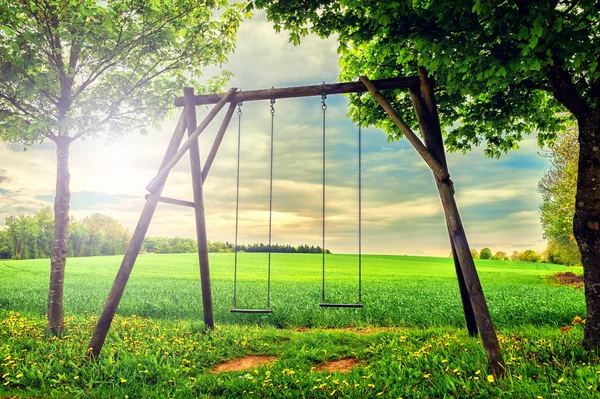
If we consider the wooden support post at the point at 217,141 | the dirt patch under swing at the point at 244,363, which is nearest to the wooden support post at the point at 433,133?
the wooden support post at the point at 217,141

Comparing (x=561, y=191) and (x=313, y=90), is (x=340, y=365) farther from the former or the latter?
(x=561, y=191)

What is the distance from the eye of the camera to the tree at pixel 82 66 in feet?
26.8

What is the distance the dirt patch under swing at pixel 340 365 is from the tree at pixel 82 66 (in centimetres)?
607

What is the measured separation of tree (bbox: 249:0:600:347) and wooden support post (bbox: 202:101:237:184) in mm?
1888

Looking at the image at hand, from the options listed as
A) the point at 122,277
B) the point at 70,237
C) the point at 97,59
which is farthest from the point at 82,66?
the point at 70,237

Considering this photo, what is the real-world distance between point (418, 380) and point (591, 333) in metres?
3.06

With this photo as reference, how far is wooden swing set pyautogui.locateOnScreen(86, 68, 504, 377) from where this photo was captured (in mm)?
5922

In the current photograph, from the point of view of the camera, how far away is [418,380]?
220 inches

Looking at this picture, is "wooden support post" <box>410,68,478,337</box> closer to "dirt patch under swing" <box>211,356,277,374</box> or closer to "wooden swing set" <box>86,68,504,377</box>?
"wooden swing set" <box>86,68,504,377</box>

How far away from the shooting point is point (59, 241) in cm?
862

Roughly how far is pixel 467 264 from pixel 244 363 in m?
4.22

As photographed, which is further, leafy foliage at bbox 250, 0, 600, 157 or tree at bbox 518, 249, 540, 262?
tree at bbox 518, 249, 540, 262

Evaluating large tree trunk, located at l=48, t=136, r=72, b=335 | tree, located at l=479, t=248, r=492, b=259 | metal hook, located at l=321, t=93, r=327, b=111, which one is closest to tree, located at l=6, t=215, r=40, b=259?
large tree trunk, located at l=48, t=136, r=72, b=335

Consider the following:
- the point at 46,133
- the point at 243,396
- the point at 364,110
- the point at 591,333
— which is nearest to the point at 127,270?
the point at 243,396
